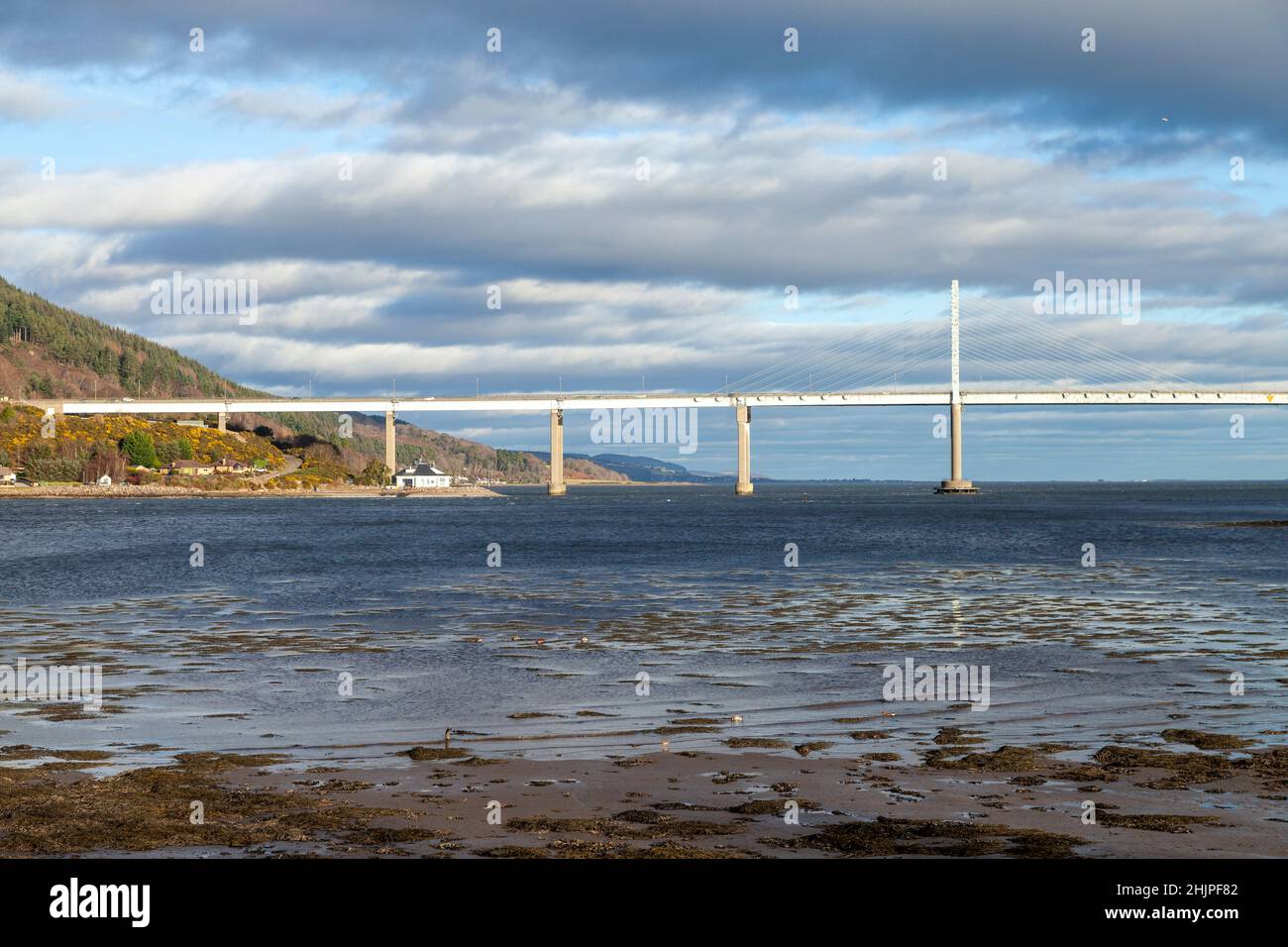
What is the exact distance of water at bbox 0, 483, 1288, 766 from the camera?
18031 mm

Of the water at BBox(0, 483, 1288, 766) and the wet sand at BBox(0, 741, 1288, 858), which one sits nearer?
the wet sand at BBox(0, 741, 1288, 858)

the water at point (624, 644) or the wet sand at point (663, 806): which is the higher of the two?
the wet sand at point (663, 806)

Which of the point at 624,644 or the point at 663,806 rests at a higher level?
the point at 663,806

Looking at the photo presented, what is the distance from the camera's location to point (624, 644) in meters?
28.3

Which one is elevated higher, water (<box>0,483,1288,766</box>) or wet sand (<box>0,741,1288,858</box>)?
wet sand (<box>0,741,1288,858</box>)

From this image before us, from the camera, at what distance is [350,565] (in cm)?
5566

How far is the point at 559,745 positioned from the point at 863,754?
3.93m

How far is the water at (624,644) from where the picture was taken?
710 inches

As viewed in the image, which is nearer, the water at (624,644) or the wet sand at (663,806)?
the wet sand at (663,806)

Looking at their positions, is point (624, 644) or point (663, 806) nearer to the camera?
point (663, 806)

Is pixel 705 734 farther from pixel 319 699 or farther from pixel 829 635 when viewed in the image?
pixel 829 635
